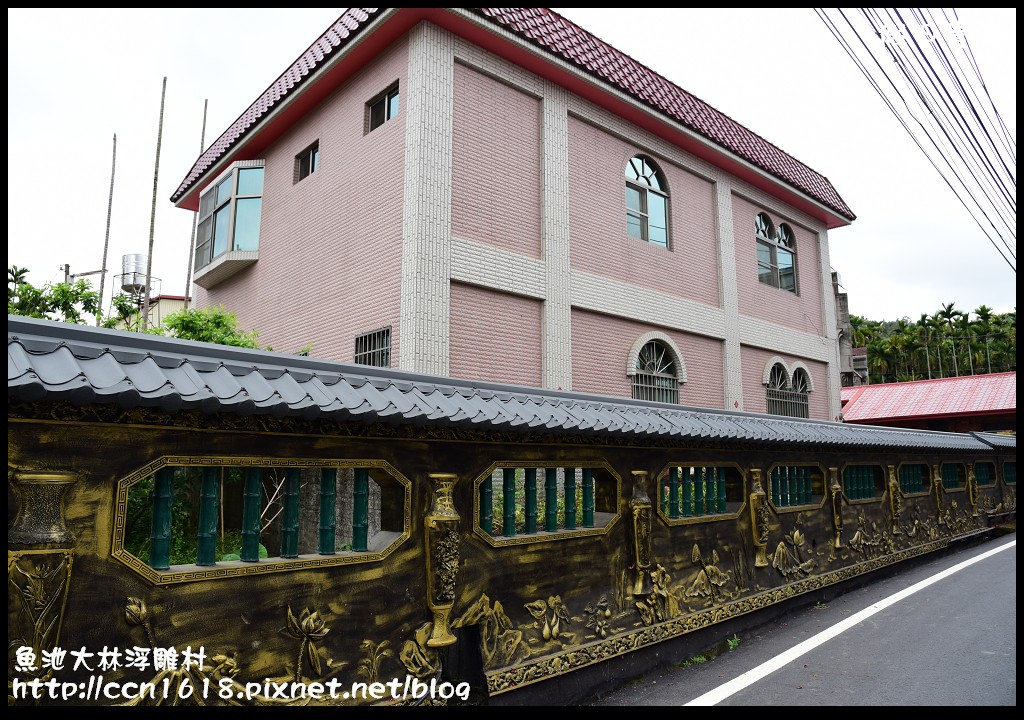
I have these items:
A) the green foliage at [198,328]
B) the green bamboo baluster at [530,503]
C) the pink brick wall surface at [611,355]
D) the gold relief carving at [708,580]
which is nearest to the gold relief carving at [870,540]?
the pink brick wall surface at [611,355]

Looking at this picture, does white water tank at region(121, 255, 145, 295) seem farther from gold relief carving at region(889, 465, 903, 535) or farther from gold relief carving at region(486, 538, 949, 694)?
gold relief carving at region(889, 465, 903, 535)

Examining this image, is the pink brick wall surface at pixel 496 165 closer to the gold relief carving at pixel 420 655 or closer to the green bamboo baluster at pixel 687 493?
the green bamboo baluster at pixel 687 493

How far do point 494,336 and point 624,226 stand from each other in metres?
4.15

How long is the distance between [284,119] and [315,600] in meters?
11.5

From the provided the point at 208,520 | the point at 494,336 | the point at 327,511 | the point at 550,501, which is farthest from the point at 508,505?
the point at 494,336

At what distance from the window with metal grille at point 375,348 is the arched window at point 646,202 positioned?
223 inches

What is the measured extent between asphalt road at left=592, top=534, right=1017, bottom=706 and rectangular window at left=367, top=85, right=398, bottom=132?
366 inches

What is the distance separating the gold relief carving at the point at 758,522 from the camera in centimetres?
861

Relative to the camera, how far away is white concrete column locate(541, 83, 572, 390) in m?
11.5

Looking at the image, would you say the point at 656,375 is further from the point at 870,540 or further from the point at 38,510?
the point at 38,510

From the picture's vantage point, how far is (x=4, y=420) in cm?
344

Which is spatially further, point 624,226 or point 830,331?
point 830,331

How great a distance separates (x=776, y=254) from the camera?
17.8 meters
